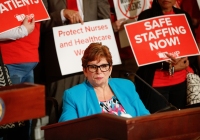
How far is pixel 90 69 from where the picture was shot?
254 cm

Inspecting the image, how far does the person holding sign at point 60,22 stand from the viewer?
335 centimetres

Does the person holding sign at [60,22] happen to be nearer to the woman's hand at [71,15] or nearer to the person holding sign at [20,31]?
the woman's hand at [71,15]

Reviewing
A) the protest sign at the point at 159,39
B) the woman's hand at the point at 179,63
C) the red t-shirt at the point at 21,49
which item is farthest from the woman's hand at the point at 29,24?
the woman's hand at the point at 179,63

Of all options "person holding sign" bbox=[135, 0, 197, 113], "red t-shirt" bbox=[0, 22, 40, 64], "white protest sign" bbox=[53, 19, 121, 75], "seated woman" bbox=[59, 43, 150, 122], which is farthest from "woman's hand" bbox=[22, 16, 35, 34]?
"person holding sign" bbox=[135, 0, 197, 113]

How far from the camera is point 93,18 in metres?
3.59

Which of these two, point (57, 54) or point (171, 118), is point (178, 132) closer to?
point (171, 118)

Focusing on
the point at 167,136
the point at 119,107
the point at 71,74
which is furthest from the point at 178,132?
the point at 71,74

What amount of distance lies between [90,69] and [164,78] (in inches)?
45.3

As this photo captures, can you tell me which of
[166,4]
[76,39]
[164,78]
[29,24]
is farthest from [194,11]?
[29,24]

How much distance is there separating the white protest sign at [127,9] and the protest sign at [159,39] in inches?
17.7

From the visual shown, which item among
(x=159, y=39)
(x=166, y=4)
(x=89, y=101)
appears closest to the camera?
(x=89, y=101)

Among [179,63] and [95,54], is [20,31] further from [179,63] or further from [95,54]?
[179,63]

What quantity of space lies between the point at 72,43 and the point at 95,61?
87 centimetres

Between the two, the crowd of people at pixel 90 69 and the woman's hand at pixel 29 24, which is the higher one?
the woman's hand at pixel 29 24
